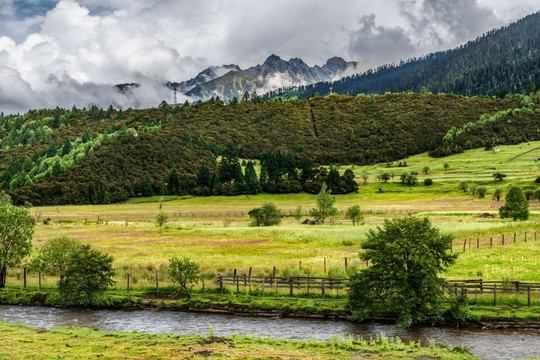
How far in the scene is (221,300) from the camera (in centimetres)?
3666

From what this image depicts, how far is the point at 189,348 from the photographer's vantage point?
24000 millimetres

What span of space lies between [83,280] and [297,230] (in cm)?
4269

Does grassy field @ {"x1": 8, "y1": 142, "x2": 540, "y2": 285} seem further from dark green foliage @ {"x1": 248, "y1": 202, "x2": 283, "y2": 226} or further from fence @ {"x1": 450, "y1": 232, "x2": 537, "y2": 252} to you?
dark green foliage @ {"x1": 248, "y1": 202, "x2": 283, "y2": 226}

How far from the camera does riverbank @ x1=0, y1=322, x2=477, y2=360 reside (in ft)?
73.3

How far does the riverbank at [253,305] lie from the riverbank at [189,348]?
755cm

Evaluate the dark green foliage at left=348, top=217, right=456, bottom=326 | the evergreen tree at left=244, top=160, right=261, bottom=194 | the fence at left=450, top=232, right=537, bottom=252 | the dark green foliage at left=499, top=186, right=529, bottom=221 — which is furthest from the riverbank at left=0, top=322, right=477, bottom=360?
the evergreen tree at left=244, top=160, right=261, bottom=194

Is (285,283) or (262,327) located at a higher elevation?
(285,283)

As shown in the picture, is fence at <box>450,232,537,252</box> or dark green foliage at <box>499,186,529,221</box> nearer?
fence at <box>450,232,537,252</box>

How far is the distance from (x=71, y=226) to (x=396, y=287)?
252 ft

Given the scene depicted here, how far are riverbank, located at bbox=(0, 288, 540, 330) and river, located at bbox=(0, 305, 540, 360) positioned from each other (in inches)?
27.4

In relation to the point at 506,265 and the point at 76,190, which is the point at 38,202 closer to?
the point at 76,190

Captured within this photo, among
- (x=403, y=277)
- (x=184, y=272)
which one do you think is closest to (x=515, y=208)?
(x=403, y=277)

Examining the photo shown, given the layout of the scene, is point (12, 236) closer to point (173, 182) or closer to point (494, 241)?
point (494, 241)

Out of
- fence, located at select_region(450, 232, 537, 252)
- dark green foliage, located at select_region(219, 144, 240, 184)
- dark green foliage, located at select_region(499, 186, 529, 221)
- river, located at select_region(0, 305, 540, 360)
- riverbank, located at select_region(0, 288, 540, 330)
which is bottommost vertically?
river, located at select_region(0, 305, 540, 360)
